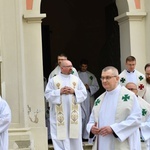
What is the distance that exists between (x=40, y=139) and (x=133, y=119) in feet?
13.7

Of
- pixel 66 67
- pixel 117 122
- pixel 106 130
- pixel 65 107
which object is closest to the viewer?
pixel 106 130

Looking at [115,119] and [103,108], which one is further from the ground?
[103,108]

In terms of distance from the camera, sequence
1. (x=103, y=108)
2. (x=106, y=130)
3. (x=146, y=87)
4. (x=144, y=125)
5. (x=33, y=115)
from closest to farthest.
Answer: (x=106, y=130)
(x=103, y=108)
(x=144, y=125)
(x=146, y=87)
(x=33, y=115)

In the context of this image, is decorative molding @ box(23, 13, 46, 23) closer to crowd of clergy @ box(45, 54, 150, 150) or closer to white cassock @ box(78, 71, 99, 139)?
crowd of clergy @ box(45, 54, 150, 150)

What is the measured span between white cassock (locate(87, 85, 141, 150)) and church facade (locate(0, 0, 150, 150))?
302 centimetres

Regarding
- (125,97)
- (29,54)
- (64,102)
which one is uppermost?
(29,54)

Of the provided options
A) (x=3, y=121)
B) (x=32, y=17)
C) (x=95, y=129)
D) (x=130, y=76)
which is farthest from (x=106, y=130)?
(x=32, y=17)

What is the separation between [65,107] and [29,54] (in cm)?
138

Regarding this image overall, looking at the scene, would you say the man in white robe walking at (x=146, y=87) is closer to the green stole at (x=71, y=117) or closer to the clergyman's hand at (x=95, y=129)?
the green stole at (x=71, y=117)

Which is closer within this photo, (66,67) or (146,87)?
(146,87)

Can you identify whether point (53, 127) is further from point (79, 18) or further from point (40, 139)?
point (79, 18)

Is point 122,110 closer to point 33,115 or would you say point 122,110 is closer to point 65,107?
point 65,107

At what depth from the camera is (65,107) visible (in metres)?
10.1

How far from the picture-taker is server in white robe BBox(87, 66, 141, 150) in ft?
21.7
